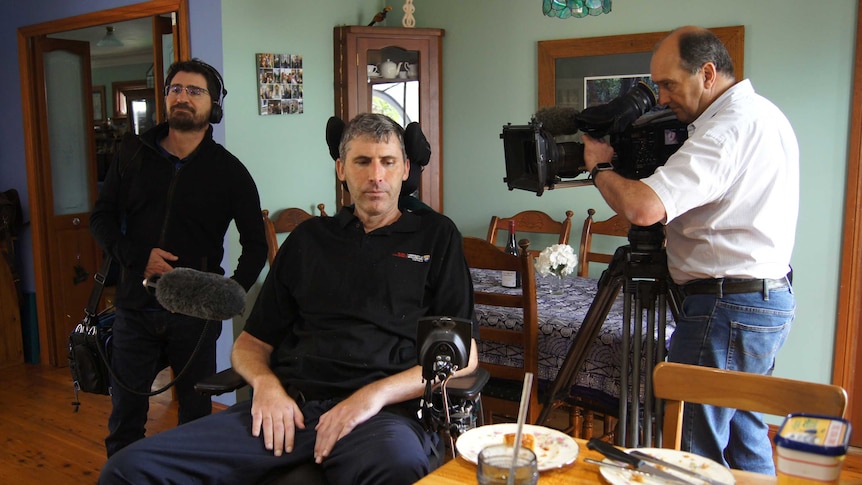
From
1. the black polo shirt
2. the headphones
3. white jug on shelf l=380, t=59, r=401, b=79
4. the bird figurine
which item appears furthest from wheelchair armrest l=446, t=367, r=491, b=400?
the bird figurine

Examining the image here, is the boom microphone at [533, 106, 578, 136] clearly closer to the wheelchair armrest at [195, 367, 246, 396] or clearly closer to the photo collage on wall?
the wheelchair armrest at [195, 367, 246, 396]

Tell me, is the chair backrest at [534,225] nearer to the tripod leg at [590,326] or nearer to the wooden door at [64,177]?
the tripod leg at [590,326]

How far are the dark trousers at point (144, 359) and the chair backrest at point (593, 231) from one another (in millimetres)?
1837

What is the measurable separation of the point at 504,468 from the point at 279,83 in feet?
9.58

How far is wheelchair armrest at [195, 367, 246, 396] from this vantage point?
190 cm

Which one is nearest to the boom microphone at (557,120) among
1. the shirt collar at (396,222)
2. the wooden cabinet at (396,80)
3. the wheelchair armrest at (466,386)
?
the shirt collar at (396,222)

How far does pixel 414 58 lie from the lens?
13.5 feet

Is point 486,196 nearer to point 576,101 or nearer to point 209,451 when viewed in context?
point 576,101

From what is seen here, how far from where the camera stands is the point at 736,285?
1837 millimetres

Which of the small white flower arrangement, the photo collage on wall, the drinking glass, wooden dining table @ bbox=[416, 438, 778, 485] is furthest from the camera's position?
the photo collage on wall

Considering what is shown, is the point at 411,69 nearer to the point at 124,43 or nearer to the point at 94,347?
the point at 94,347

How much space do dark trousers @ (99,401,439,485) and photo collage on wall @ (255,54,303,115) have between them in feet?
6.74

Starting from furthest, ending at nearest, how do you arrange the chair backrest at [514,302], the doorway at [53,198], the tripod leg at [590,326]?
the doorway at [53,198], the chair backrest at [514,302], the tripod leg at [590,326]

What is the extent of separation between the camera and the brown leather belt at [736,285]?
1.83 m
